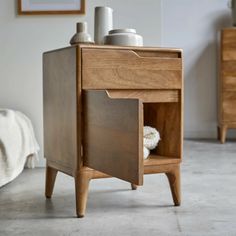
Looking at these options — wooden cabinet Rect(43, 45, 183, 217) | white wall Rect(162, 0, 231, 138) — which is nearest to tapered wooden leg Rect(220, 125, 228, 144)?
white wall Rect(162, 0, 231, 138)

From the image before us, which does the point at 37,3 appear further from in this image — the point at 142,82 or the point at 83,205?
the point at 83,205

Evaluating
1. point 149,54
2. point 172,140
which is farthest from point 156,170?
point 149,54

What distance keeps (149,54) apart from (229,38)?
193 cm

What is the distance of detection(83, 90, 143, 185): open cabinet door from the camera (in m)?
1.13

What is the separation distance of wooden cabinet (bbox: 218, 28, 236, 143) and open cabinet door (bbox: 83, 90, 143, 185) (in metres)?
2.10

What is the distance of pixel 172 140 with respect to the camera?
1.61 meters

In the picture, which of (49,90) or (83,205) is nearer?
(83,205)

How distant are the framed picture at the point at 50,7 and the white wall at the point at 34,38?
1.1 inches

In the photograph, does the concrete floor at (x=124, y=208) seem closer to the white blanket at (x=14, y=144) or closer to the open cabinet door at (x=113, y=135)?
the white blanket at (x=14, y=144)

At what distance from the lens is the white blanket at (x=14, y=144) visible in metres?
1.84

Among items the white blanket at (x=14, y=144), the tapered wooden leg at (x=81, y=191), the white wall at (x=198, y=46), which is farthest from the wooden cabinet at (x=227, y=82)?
the tapered wooden leg at (x=81, y=191)

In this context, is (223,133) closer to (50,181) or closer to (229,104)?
(229,104)

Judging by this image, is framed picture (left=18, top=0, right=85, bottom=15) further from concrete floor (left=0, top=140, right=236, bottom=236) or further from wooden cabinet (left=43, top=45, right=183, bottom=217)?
concrete floor (left=0, top=140, right=236, bottom=236)

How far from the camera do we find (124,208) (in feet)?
5.18
